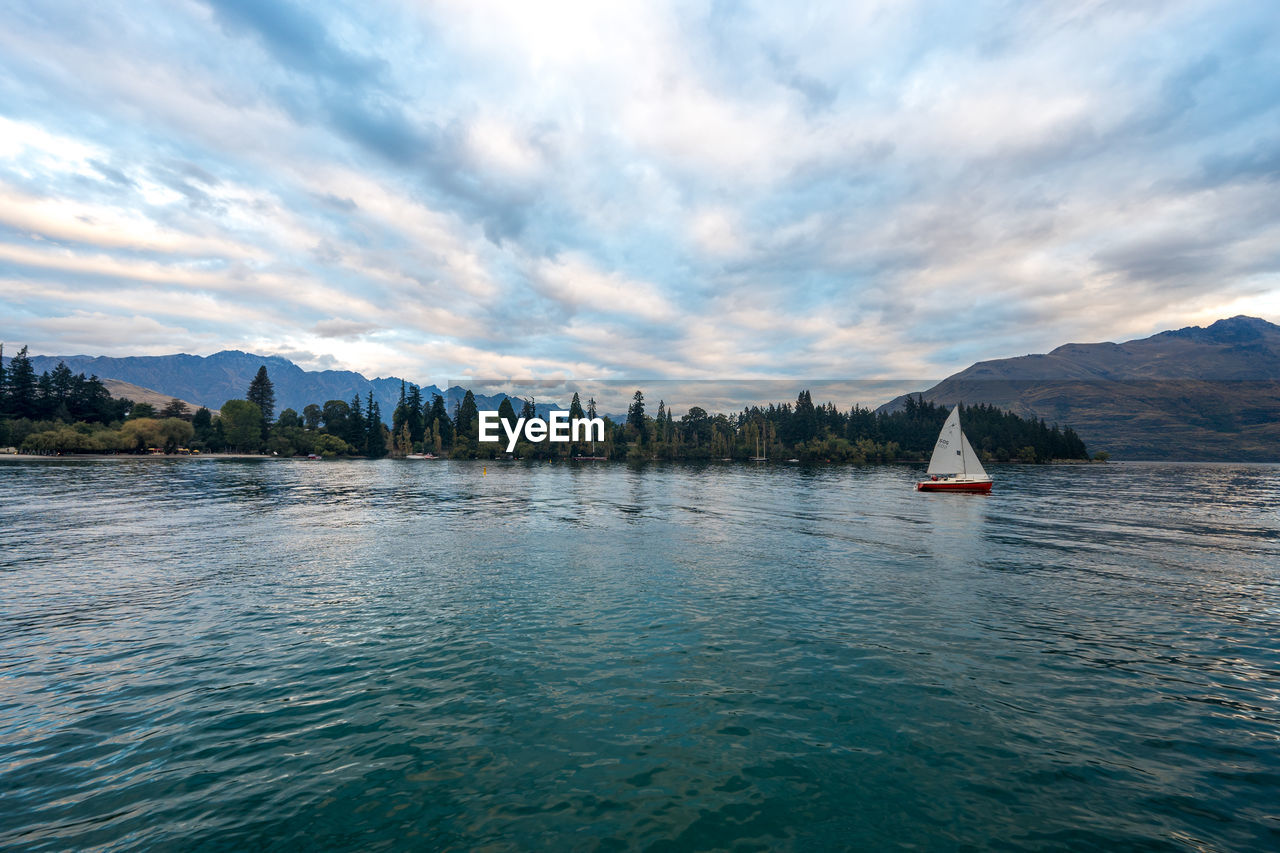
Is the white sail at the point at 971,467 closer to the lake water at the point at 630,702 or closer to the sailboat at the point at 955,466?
the sailboat at the point at 955,466

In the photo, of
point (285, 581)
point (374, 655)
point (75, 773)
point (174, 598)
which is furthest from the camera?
point (285, 581)

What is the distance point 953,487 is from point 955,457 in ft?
21.1

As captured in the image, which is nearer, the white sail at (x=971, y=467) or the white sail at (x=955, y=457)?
the white sail at (x=971, y=467)

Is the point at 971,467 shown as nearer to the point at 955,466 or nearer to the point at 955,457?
the point at 955,466

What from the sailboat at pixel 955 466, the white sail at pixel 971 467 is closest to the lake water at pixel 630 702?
the sailboat at pixel 955 466

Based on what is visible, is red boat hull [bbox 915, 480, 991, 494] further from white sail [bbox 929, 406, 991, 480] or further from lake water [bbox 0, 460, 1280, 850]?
lake water [bbox 0, 460, 1280, 850]

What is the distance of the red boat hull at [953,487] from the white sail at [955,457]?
1893mm

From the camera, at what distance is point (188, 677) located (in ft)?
60.7

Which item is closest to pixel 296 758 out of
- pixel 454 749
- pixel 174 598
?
pixel 454 749

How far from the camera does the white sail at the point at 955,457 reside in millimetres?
103869

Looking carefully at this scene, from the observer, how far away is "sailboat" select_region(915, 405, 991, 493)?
102500 millimetres

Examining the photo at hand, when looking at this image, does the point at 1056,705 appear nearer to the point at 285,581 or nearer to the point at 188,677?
the point at 188,677

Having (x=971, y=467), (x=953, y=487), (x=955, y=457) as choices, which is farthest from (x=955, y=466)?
(x=953, y=487)

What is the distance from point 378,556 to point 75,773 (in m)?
27.9
